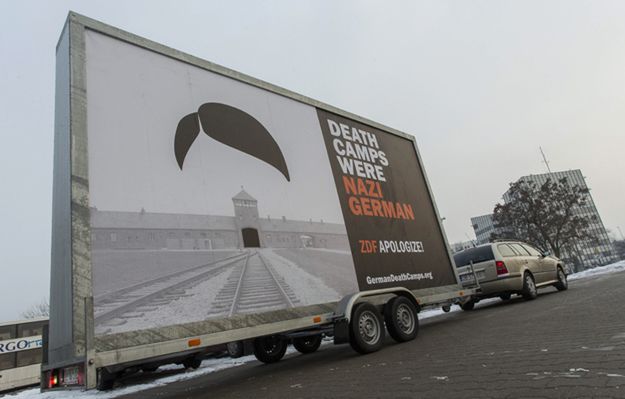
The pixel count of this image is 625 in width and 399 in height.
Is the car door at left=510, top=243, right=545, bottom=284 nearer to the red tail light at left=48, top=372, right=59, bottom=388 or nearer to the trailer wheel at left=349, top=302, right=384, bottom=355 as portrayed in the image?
the trailer wheel at left=349, top=302, right=384, bottom=355

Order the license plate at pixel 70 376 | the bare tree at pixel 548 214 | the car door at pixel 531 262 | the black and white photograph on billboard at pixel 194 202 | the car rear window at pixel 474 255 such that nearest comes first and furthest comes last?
the license plate at pixel 70 376, the black and white photograph on billboard at pixel 194 202, the car rear window at pixel 474 255, the car door at pixel 531 262, the bare tree at pixel 548 214

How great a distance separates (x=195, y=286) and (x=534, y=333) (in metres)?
4.43

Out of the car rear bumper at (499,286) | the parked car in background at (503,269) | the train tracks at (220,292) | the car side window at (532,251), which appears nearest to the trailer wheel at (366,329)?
the train tracks at (220,292)

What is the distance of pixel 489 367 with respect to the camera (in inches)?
146

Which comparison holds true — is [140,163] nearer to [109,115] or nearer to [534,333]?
[109,115]

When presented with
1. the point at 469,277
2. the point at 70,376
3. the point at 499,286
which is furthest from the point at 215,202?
the point at 499,286

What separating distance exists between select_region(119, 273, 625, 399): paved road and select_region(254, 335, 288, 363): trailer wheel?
127 centimetres

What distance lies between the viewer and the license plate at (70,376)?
3510mm

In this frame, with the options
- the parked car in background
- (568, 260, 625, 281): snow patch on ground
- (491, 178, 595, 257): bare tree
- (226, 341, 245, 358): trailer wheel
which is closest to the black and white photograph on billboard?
(226, 341, 245, 358): trailer wheel

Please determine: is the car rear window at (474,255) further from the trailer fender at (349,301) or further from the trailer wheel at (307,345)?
the trailer fender at (349,301)

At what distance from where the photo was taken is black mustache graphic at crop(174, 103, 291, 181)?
16.0 ft

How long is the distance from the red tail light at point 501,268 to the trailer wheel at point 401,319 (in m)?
4.10

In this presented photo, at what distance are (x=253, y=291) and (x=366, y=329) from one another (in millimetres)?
2113

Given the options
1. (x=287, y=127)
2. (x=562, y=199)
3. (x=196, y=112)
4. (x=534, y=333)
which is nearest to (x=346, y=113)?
(x=287, y=127)
